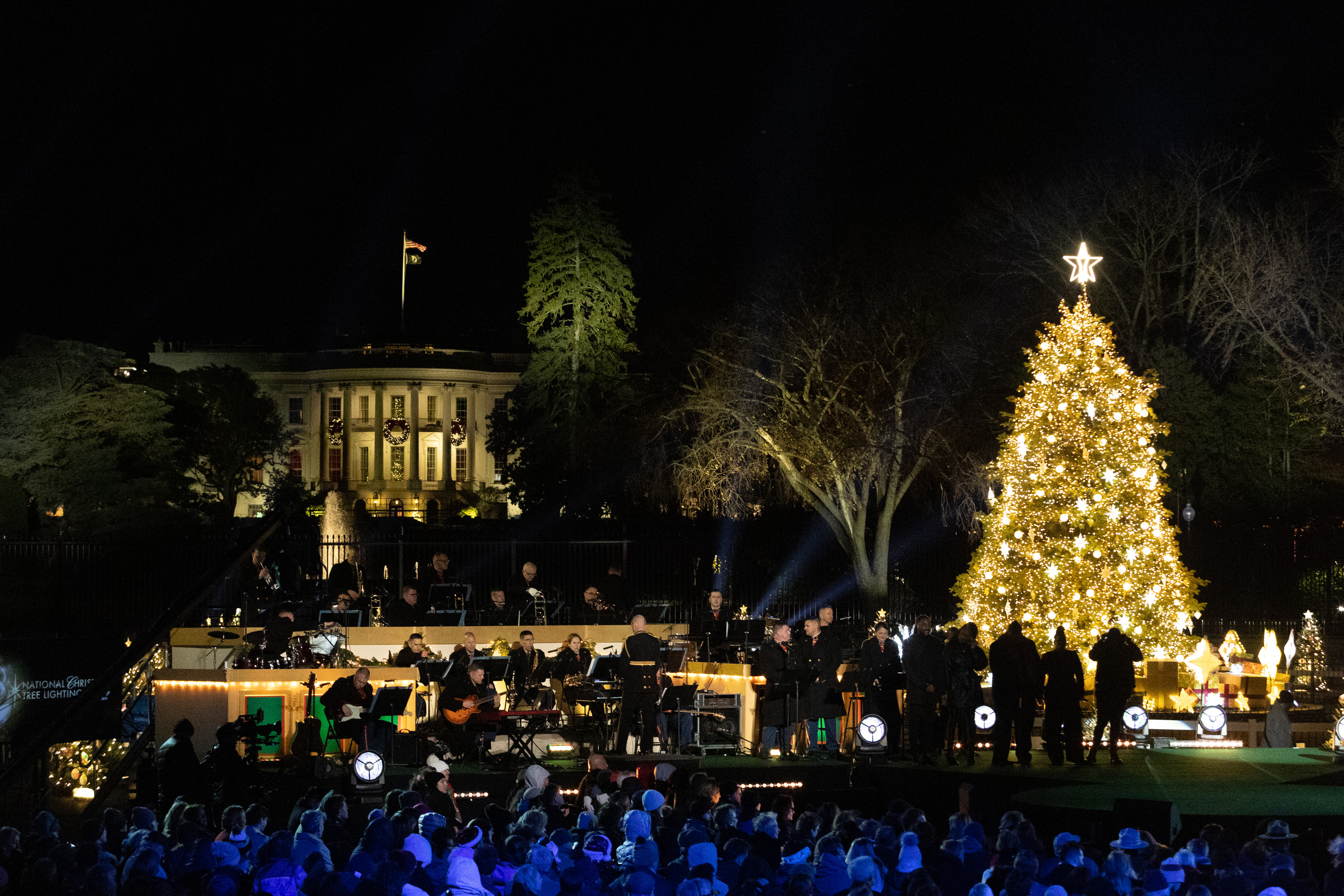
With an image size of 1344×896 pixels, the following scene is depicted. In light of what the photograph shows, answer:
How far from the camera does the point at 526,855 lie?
30.6ft

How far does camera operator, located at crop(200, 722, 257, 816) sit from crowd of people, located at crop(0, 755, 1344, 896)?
3.90m

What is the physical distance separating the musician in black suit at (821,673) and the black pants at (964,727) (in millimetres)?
1340

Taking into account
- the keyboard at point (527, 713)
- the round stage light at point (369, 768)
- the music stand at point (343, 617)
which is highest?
the music stand at point (343, 617)

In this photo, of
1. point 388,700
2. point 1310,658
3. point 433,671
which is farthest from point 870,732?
point 1310,658

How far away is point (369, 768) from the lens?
1597cm

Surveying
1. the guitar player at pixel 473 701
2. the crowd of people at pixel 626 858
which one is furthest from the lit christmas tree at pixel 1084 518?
the crowd of people at pixel 626 858

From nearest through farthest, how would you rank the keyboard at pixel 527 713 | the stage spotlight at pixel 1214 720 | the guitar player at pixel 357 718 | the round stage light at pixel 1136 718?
the guitar player at pixel 357 718, the keyboard at pixel 527 713, the round stage light at pixel 1136 718, the stage spotlight at pixel 1214 720

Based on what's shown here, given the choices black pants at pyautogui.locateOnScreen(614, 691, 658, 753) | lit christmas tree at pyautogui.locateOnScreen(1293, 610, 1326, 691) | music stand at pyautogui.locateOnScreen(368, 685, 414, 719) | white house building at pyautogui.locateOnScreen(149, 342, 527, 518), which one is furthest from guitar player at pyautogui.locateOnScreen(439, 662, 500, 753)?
white house building at pyautogui.locateOnScreen(149, 342, 527, 518)

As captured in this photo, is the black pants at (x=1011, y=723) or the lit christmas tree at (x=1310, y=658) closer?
the black pants at (x=1011, y=723)

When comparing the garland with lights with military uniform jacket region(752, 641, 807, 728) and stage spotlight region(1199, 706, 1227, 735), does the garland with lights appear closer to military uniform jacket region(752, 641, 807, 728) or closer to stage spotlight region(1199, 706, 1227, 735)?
military uniform jacket region(752, 641, 807, 728)

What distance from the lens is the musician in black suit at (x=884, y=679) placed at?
18.5m

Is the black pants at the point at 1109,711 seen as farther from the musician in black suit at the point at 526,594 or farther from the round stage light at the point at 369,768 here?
the musician in black suit at the point at 526,594

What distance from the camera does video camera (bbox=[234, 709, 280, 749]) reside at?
1603 centimetres

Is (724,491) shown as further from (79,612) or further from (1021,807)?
(1021,807)
